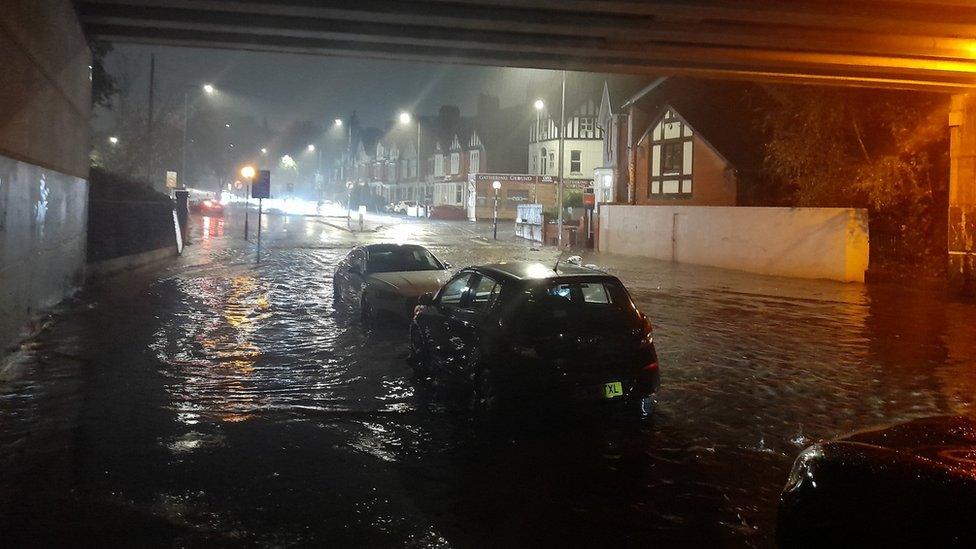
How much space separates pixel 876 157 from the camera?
26.0m

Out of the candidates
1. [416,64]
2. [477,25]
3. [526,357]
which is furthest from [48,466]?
[416,64]

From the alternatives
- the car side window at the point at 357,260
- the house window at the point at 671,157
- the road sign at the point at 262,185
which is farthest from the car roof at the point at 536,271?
the house window at the point at 671,157

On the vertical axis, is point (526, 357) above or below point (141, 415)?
above

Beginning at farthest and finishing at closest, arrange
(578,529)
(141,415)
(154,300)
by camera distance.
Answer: (154,300) → (141,415) → (578,529)

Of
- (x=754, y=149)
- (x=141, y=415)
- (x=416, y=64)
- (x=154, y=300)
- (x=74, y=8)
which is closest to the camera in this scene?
(x=141, y=415)

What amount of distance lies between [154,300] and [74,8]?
5790 millimetres

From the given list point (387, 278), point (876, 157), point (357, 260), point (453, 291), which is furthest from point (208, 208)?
point (453, 291)

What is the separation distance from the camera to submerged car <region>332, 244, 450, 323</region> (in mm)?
13508

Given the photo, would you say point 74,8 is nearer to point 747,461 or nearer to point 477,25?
point 477,25

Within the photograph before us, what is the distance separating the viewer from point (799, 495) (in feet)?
14.3

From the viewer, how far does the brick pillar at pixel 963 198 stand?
20.9 m

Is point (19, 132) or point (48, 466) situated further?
point (19, 132)

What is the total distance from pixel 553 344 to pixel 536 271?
1.01 metres

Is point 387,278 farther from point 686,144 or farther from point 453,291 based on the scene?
point 686,144
